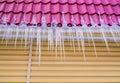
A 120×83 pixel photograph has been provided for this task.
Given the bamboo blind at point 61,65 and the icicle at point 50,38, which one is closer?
the icicle at point 50,38

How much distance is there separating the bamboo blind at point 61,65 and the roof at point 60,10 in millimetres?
531

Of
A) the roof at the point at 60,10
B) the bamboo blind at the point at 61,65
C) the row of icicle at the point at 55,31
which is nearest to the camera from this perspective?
the row of icicle at the point at 55,31

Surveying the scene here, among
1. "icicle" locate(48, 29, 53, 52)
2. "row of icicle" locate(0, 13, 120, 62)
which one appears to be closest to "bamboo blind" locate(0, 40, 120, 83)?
"icicle" locate(48, 29, 53, 52)

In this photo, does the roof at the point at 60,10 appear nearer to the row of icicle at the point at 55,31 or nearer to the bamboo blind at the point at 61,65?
the row of icicle at the point at 55,31

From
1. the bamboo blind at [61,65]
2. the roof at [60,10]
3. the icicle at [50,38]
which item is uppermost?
the roof at [60,10]

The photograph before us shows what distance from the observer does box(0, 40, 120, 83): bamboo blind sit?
3.12 m

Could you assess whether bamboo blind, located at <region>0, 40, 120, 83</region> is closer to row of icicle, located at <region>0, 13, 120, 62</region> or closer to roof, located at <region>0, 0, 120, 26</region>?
row of icicle, located at <region>0, 13, 120, 62</region>

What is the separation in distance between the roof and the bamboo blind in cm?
53

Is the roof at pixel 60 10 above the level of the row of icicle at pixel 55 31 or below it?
above

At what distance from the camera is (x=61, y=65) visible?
3.21m

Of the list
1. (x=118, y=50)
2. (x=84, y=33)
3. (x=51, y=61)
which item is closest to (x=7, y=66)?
(x=51, y=61)

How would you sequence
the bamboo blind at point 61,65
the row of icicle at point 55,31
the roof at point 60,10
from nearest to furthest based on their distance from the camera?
the row of icicle at point 55,31 < the roof at point 60,10 < the bamboo blind at point 61,65

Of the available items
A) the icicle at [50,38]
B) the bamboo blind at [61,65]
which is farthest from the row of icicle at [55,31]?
the bamboo blind at [61,65]

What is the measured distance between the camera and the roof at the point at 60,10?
9.29 ft
